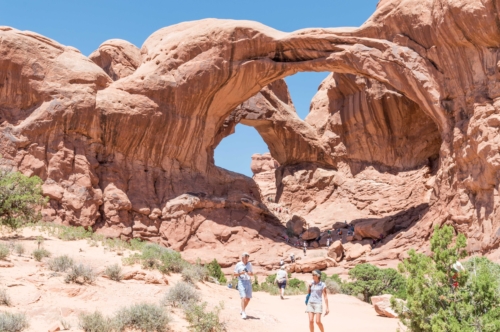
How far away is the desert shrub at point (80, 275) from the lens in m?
9.72

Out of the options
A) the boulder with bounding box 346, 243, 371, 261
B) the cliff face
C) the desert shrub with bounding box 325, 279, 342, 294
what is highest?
the cliff face

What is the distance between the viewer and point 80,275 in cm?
984

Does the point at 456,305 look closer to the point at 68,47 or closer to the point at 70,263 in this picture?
the point at 70,263

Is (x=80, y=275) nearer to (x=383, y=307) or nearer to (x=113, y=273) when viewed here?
(x=113, y=273)

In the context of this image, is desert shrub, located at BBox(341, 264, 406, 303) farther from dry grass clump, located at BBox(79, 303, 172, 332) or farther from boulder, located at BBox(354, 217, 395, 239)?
dry grass clump, located at BBox(79, 303, 172, 332)

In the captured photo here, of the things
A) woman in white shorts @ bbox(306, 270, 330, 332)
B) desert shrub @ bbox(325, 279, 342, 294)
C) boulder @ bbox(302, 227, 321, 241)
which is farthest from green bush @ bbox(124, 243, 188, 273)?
boulder @ bbox(302, 227, 321, 241)

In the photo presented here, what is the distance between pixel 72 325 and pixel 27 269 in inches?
117

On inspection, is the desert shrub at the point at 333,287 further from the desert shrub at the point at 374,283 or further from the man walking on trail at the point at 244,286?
the man walking on trail at the point at 244,286

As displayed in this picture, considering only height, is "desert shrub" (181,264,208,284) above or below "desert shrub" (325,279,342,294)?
above

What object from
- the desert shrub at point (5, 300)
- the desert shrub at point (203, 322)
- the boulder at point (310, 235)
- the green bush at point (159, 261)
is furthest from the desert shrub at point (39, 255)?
the boulder at point (310, 235)

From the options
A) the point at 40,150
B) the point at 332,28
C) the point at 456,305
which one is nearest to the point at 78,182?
the point at 40,150

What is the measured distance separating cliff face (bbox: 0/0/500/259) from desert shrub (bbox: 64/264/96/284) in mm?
11341

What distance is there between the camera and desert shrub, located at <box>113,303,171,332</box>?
7980mm

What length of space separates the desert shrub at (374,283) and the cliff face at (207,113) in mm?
3498
